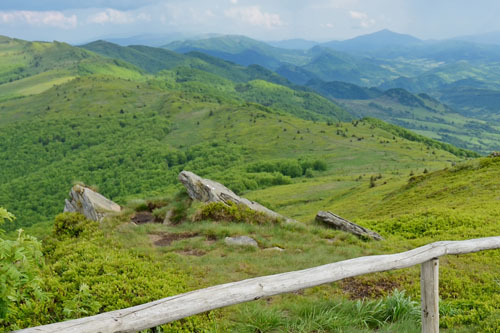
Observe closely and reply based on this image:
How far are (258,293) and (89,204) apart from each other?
1919 centimetres

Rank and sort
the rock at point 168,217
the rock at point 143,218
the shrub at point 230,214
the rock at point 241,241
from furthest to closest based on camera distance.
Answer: the rock at point 143,218 < the rock at point 168,217 < the shrub at point 230,214 < the rock at point 241,241

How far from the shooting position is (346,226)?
2122 cm

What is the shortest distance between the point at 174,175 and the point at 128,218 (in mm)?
168977

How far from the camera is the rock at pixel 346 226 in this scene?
787 inches

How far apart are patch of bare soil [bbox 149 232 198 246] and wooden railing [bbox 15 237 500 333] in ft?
39.9

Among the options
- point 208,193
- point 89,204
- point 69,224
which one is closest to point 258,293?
point 69,224

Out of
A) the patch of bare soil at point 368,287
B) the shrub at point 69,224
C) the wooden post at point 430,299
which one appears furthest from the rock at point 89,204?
the wooden post at point 430,299

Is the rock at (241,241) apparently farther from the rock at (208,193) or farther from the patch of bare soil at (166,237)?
the rock at (208,193)

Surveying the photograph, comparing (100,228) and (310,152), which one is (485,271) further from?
(310,152)

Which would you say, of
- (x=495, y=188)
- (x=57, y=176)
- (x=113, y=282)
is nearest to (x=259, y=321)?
(x=113, y=282)

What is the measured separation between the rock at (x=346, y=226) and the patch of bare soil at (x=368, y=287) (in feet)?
24.5

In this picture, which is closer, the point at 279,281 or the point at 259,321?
the point at 279,281

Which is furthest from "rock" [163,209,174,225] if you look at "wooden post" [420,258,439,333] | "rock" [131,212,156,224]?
"wooden post" [420,258,439,333]

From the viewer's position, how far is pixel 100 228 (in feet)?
58.4
